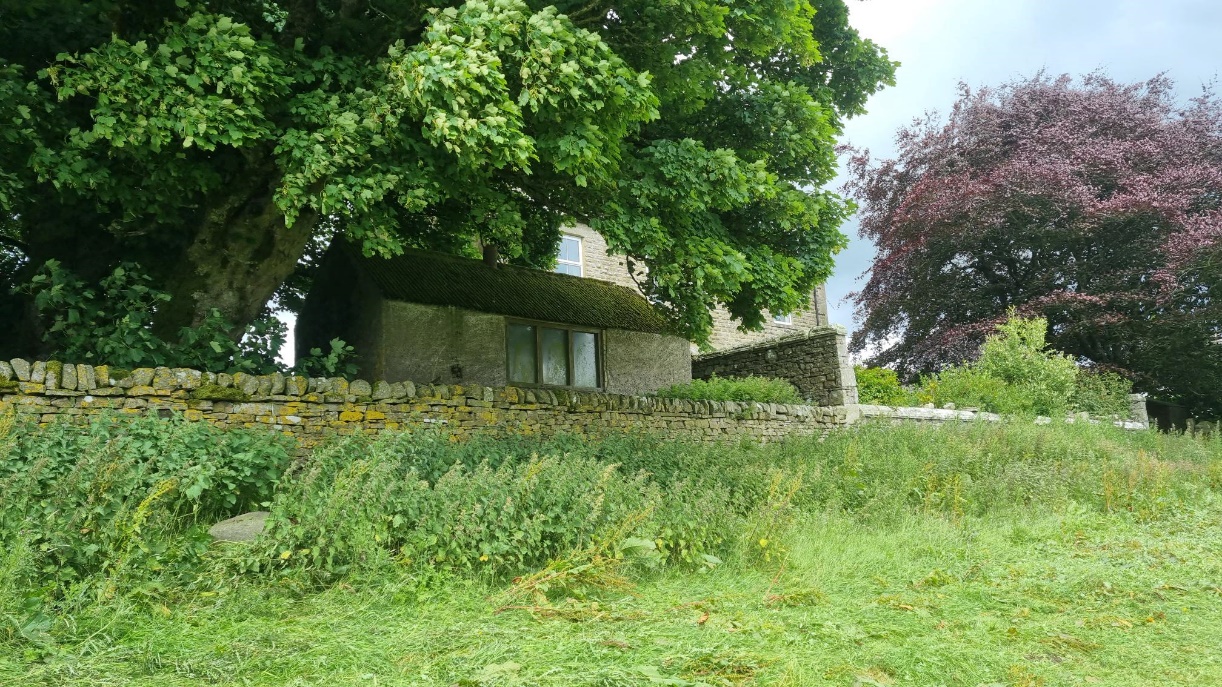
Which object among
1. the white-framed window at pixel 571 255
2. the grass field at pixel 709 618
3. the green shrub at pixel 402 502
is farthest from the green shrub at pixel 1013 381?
the grass field at pixel 709 618

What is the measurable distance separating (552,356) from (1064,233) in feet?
55.1

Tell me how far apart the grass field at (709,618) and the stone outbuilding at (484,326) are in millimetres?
7377

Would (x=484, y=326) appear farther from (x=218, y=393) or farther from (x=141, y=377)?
(x=141, y=377)

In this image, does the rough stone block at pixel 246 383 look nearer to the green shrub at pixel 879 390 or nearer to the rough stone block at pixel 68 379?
the rough stone block at pixel 68 379

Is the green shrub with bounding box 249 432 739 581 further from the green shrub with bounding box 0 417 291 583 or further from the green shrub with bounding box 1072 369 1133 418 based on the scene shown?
the green shrub with bounding box 1072 369 1133 418

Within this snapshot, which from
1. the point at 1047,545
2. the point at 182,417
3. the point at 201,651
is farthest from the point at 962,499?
the point at 182,417

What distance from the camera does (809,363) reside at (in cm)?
1662

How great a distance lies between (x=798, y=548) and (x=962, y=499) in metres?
3.40

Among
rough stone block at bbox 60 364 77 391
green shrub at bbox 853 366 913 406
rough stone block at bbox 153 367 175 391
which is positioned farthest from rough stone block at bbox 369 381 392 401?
green shrub at bbox 853 366 913 406

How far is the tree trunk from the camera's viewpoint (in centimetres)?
1021

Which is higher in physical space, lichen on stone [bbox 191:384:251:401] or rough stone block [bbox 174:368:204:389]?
rough stone block [bbox 174:368:204:389]

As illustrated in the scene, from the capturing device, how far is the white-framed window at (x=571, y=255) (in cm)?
2075

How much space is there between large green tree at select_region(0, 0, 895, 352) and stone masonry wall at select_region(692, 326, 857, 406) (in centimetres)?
417

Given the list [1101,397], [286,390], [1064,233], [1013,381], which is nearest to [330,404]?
[286,390]
